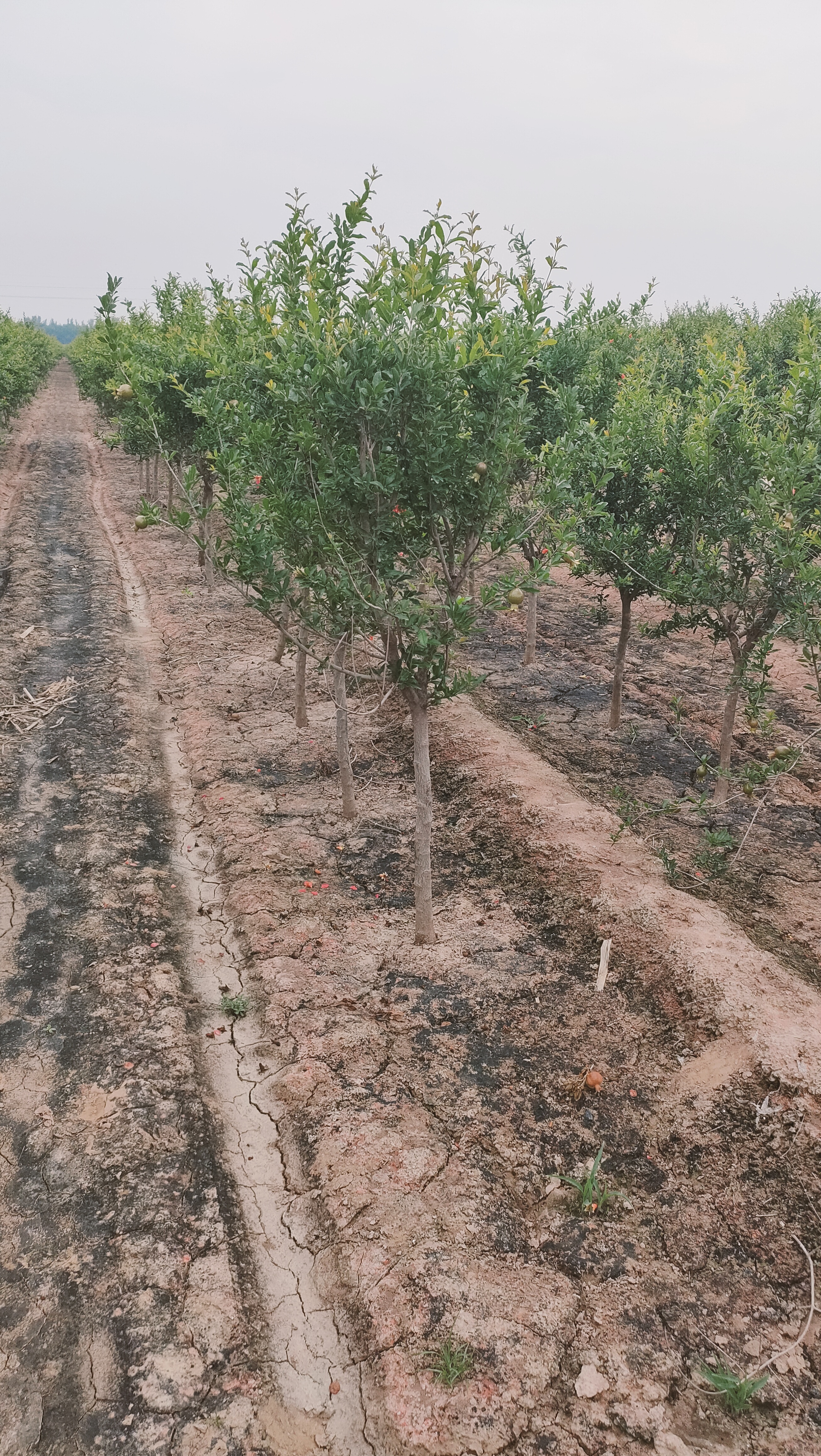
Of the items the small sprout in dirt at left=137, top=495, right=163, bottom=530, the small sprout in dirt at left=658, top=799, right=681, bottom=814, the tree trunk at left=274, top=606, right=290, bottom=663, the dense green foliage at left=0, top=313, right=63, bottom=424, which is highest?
the dense green foliage at left=0, top=313, right=63, bottom=424

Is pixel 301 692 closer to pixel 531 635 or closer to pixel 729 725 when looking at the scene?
pixel 531 635

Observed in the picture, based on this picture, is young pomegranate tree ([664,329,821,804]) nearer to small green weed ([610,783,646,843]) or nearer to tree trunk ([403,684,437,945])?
small green weed ([610,783,646,843])

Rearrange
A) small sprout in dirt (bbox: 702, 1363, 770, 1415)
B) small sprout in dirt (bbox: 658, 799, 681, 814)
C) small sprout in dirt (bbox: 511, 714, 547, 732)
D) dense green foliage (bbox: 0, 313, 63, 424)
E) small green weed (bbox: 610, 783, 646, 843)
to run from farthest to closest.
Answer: dense green foliage (bbox: 0, 313, 63, 424) → small sprout in dirt (bbox: 511, 714, 547, 732) → small sprout in dirt (bbox: 658, 799, 681, 814) → small green weed (bbox: 610, 783, 646, 843) → small sprout in dirt (bbox: 702, 1363, 770, 1415)

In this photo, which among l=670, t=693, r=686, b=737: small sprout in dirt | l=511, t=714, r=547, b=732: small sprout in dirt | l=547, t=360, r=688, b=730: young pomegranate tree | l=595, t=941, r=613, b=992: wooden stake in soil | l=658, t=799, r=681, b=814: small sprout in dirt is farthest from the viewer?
l=511, t=714, r=547, b=732: small sprout in dirt

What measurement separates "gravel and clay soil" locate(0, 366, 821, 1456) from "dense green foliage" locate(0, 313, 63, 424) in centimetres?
2701

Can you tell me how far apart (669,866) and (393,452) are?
5.12 m

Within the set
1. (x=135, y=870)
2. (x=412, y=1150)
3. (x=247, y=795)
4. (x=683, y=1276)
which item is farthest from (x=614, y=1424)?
(x=247, y=795)

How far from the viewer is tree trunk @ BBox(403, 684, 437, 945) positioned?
7.95 meters

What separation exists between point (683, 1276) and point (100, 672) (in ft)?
43.1

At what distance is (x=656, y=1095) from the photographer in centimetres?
682

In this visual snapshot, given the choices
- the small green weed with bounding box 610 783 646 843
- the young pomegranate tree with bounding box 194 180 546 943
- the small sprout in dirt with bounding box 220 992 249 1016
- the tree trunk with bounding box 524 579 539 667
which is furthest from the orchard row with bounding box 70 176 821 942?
the tree trunk with bounding box 524 579 539 667

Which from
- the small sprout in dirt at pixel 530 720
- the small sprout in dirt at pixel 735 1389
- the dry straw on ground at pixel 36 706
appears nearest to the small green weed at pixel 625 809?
the small sprout in dirt at pixel 530 720

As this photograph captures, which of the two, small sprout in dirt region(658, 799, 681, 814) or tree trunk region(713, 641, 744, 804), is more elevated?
tree trunk region(713, 641, 744, 804)

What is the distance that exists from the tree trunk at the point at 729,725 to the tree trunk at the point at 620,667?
2.05 metres
